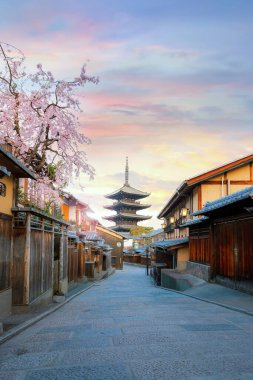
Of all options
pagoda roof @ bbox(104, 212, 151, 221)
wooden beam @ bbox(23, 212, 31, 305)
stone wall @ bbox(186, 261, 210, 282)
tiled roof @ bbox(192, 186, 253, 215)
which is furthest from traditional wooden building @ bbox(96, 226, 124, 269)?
wooden beam @ bbox(23, 212, 31, 305)

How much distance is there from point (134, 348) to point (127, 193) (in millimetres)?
83722

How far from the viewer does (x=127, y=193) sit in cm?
9106

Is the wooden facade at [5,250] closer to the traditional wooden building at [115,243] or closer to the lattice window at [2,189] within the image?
the lattice window at [2,189]

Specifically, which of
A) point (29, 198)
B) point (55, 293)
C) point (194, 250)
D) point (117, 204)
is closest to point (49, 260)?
point (55, 293)

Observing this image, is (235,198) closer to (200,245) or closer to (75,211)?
(200,245)

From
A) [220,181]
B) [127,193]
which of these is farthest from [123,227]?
[220,181]

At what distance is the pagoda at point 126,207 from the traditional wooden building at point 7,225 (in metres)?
78.2

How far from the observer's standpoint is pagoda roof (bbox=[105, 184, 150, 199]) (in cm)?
9062

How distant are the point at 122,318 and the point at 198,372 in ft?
17.9

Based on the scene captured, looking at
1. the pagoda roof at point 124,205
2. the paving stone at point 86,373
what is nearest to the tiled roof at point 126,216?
the pagoda roof at point 124,205

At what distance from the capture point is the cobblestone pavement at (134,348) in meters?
5.97

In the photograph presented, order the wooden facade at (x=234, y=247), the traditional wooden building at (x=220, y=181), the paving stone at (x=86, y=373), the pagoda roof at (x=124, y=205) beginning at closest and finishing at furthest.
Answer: the paving stone at (x=86, y=373) < the wooden facade at (x=234, y=247) < the traditional wooden building at (x=220, y=181) < the pagoda roof at (x=124, y=205)

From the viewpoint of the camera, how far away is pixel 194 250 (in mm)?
26172

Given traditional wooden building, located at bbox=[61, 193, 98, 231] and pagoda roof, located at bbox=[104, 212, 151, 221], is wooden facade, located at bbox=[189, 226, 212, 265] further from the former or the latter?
pagoda roof, located at bbox=[104, 212, 151, 221]
